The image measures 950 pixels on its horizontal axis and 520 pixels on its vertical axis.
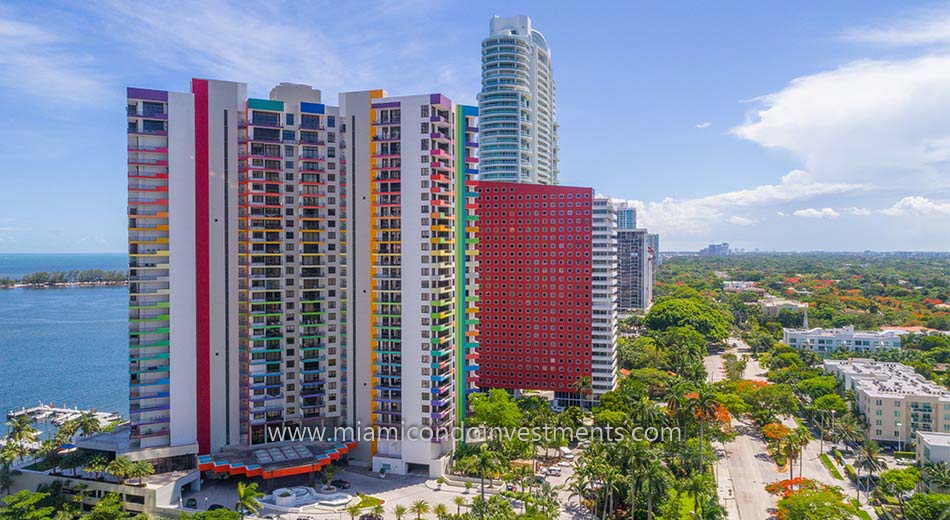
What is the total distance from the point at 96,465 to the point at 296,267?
28702 millimetres

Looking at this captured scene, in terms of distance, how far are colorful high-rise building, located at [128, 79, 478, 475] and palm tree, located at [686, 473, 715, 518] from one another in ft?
88.2

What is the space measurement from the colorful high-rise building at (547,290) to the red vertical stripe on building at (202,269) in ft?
144

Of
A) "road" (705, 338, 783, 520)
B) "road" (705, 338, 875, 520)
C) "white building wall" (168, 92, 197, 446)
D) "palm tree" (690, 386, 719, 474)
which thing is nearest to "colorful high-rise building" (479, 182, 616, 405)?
"road" (705, 338, 783, 520)

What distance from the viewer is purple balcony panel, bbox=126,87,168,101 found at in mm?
64688

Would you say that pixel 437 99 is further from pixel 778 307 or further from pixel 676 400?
pixel 778 307

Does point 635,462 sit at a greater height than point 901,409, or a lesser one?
greater

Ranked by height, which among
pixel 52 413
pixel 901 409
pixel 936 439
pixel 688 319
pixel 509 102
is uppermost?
pixel 509 102

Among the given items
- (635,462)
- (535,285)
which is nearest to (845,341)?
(535,285)

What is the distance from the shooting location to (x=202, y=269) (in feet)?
220

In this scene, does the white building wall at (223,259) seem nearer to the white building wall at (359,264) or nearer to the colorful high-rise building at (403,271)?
the white building wall at (359,264)

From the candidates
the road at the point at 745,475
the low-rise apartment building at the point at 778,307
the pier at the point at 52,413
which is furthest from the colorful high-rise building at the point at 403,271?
the low-rise apartment building at the point at 778,307

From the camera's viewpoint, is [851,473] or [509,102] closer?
[851,473]

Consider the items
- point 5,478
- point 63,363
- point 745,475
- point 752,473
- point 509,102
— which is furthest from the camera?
point 63,363

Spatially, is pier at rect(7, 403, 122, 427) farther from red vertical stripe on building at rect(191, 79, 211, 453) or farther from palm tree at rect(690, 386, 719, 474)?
palm tree at rect(690, 386, 719, 474)
